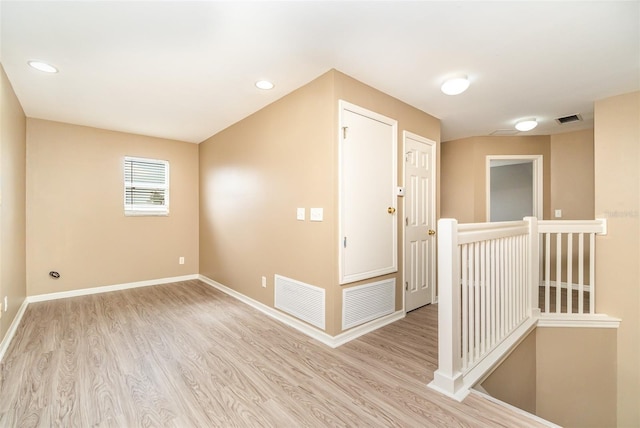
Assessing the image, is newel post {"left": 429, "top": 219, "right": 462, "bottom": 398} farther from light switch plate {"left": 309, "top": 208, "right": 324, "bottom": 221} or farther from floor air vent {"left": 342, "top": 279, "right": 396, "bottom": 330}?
light switch plate {"left": 309, "top": 208, "right": 324, "bottom": 221}

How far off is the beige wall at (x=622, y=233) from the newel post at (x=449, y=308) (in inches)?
97.7

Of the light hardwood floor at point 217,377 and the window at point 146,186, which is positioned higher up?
the window at point 146,186

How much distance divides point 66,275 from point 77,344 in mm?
2044

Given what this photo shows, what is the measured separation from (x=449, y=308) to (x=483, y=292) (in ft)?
1.74

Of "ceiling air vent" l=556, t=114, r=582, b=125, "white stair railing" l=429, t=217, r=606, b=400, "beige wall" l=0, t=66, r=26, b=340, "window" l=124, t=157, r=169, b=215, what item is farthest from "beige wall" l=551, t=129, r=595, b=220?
"beige wall" l=0, t=66, r=26, b=340

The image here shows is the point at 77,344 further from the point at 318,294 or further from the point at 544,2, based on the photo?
the point at 544,2

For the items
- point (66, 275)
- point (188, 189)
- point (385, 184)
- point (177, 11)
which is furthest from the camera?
point (188, 189)

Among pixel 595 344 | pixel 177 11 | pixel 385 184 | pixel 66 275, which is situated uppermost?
pixel 177 11

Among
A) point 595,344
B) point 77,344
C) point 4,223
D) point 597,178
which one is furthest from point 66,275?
point 597,178

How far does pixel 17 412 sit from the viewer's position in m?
1.66

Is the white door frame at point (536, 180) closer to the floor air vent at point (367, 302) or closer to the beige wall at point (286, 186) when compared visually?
the beige wall at point (286, 186)

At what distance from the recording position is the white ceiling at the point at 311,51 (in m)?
1.77

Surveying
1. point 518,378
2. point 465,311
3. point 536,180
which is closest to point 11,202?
point 465,311

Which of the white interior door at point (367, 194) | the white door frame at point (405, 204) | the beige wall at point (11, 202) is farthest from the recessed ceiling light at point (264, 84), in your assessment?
the beige wall at point (11, 202)
